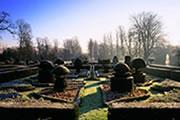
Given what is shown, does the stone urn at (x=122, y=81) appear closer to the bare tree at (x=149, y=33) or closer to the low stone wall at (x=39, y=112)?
the low stone wall at (x=39, y=112)

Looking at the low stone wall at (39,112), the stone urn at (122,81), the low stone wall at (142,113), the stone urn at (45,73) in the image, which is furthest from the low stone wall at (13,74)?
the low stone wall at (142,113)

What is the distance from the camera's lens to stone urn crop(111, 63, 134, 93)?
52.6ft

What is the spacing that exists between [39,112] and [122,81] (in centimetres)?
912

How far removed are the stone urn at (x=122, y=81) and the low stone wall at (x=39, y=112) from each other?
341 inches

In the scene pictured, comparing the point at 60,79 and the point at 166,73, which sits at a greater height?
the point at 60,79

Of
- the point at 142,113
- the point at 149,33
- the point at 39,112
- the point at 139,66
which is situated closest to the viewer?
the point at 142,113

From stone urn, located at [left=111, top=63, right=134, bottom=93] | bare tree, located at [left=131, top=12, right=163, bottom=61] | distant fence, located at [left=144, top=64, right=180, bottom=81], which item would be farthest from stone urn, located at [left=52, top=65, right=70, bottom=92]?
bare tree, located at [left=131, top=12, right=163, bottom=61]

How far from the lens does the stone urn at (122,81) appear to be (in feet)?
52.6

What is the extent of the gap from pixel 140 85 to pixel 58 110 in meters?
13.5

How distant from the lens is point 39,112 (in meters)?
7.71

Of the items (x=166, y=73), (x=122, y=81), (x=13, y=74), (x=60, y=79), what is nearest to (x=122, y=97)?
(x=122, y=81)

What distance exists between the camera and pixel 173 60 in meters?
74.2

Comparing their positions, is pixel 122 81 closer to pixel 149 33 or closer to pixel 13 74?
pixel 13 74

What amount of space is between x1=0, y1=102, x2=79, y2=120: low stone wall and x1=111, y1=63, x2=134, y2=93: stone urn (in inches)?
341
